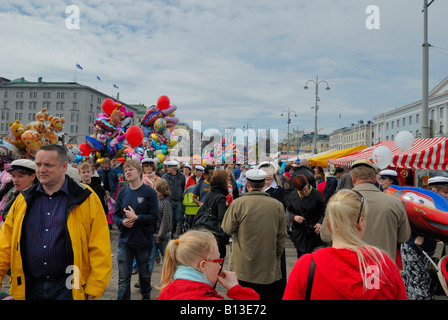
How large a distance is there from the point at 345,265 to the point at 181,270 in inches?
33.7

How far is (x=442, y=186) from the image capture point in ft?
15.4

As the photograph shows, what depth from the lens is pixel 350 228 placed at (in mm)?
1722

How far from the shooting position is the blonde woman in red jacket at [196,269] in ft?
5.64

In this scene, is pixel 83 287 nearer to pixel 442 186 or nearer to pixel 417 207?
pixel 417 207

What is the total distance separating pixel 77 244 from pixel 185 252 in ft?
3.95

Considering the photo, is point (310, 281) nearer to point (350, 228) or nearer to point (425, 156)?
point (350, 228)

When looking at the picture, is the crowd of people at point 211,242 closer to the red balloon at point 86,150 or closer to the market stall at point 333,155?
the market stall at point 333,155

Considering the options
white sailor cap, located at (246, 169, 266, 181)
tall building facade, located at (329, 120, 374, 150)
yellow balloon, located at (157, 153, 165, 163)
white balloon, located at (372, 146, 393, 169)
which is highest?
tall building facade, located at (329, 120, 374, 150)

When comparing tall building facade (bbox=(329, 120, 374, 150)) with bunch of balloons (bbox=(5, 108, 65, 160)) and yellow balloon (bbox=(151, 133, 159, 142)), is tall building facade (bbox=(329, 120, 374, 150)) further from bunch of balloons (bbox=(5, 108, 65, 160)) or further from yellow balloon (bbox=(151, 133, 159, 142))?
bunch of balloons (bbox=(5, 108, 65, 160))

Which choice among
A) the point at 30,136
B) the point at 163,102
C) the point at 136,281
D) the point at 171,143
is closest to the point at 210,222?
the point at 136,281

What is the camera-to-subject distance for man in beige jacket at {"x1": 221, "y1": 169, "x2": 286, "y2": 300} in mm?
3619

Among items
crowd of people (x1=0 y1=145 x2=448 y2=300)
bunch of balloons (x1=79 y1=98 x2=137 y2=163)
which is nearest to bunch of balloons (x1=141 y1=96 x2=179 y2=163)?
bunch of balloons (x1=79 y1=98 x2=137 y2=163)

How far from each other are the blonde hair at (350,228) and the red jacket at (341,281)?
3 centimetres
